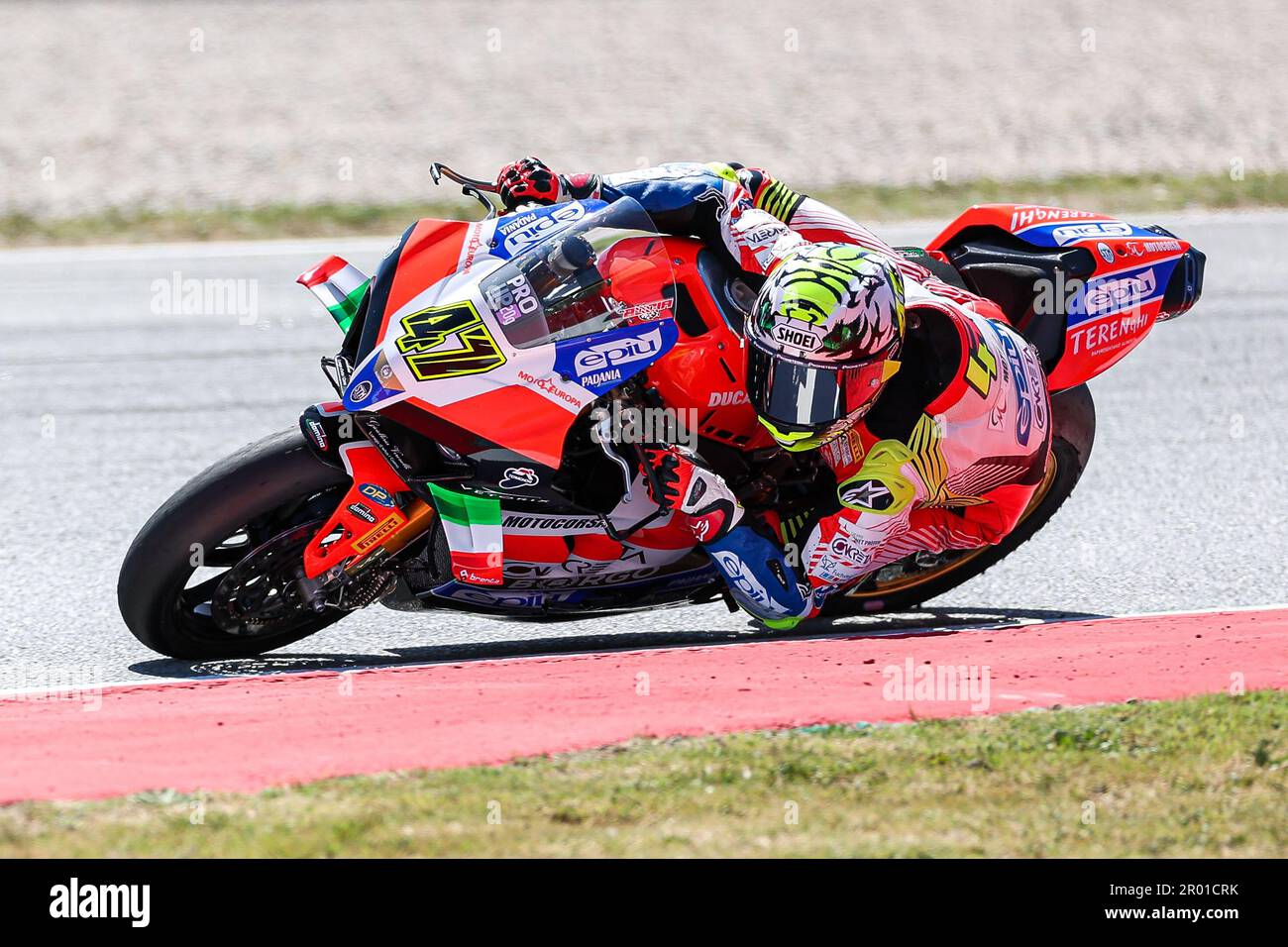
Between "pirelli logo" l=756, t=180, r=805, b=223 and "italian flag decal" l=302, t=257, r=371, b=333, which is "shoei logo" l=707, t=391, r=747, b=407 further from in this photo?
"italian flag decal" l=302, t=257, r=371, b=333

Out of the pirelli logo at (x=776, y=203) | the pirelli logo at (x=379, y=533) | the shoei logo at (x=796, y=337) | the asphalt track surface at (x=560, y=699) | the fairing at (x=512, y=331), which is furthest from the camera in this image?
the pirelli logo at (x=776, y=203)

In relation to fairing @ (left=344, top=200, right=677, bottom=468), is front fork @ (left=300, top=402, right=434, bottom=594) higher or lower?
lower

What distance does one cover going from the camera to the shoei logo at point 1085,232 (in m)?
6.09

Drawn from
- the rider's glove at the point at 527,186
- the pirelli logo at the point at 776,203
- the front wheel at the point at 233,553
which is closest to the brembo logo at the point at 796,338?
the pirelli logo at the point at 776,203

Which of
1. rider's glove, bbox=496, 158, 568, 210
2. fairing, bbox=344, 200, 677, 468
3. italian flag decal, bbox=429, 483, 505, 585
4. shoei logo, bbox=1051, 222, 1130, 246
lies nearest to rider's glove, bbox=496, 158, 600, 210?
rider's glove, bbox=496, 158, 568, 210

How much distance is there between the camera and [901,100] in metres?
17.1

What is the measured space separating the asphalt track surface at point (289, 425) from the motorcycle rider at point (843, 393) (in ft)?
2.02

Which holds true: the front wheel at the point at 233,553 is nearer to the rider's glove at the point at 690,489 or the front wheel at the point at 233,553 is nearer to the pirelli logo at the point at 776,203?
the rider's glove at the point at 690,489

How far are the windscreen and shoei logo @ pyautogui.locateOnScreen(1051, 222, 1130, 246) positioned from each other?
1.73 metres

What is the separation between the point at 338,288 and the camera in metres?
5.32

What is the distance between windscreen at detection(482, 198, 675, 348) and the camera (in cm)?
503

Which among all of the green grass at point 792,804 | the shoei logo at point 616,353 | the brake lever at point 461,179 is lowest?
the green grass at point 792,804

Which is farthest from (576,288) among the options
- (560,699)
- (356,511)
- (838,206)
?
(838,206)

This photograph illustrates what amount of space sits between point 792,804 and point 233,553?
2131 millimetres
